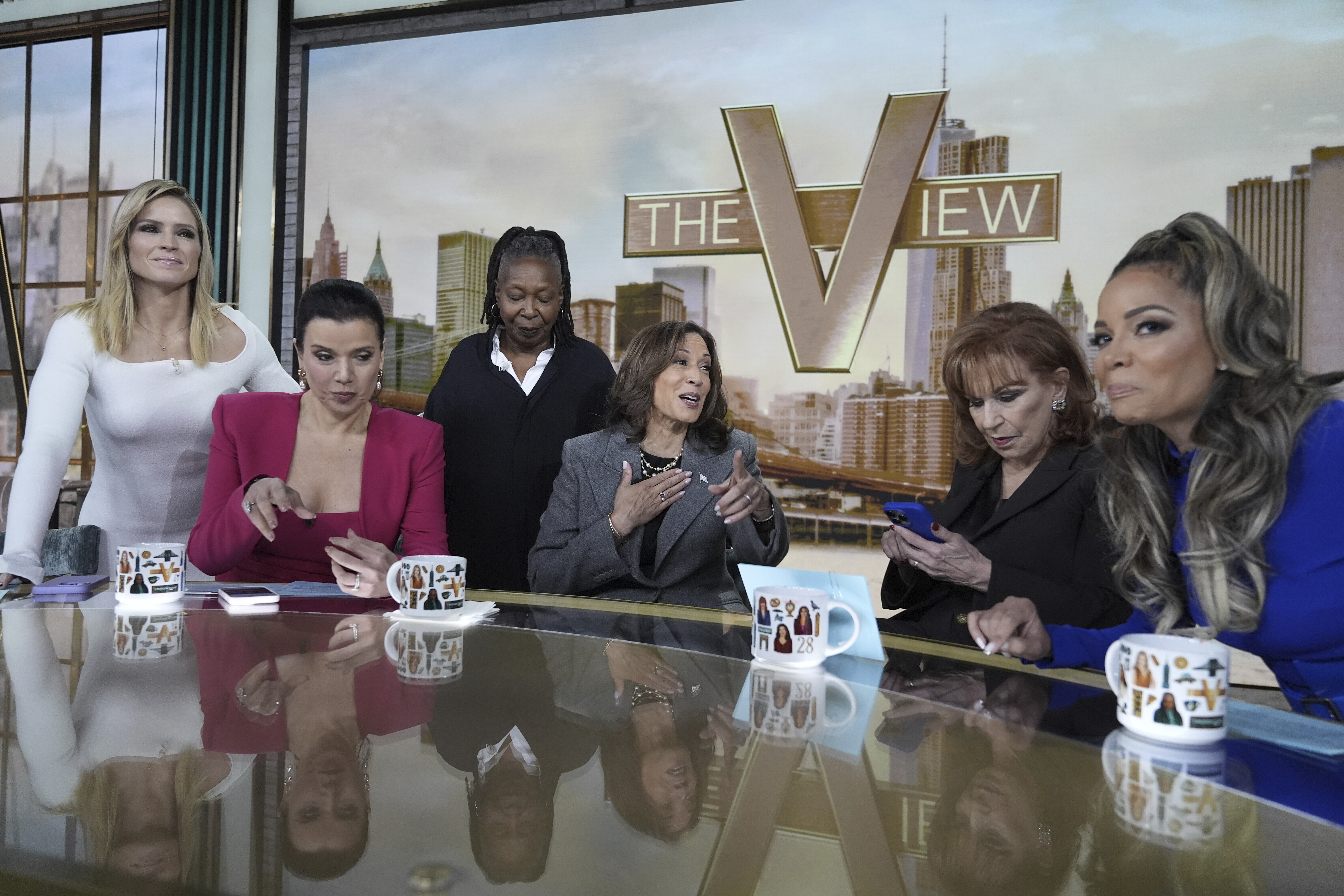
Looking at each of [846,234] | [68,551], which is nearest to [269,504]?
[68,551]

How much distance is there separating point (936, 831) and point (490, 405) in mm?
2354

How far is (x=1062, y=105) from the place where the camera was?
4195mm

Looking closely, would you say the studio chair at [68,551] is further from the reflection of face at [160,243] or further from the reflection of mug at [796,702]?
the reflection of mug at [796,702]

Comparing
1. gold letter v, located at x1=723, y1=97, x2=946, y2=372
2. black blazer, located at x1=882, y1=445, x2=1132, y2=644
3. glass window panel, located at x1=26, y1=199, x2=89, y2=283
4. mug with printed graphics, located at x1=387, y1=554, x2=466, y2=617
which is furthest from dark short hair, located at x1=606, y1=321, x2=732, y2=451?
glass window panel, located at x1=26, y1=199, x2=89, y2=283

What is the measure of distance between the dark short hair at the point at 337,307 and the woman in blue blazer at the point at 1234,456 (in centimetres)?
147

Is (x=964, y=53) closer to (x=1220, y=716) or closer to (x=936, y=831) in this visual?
(x=1220, y=716)

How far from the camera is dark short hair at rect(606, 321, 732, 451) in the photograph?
2381 millimetres

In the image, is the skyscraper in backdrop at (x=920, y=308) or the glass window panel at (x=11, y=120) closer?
the skyscraper in backdrop at (x=920, y=308)

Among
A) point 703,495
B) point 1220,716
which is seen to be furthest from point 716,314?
point 1220,716

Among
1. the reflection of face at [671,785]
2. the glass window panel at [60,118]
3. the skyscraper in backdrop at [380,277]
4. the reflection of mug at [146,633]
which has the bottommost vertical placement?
the reflection of mug at [146,633]

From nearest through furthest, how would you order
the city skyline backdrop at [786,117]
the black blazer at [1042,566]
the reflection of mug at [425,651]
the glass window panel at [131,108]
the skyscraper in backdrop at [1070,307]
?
the reflection of mug at [425,651] → the black blazer at [1042,566] → the city skyline backdrop at [786,117] → the skyscraper in backdrop at [1070,307] → the glass window panel at [131,108]

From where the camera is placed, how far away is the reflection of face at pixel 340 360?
2.07 meters

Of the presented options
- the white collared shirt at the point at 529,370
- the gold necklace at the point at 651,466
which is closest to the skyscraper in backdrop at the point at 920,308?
the white collared shirt at the point at 529,370

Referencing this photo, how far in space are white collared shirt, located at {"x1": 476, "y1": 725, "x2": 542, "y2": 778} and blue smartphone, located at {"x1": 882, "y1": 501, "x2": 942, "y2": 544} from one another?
99cm
